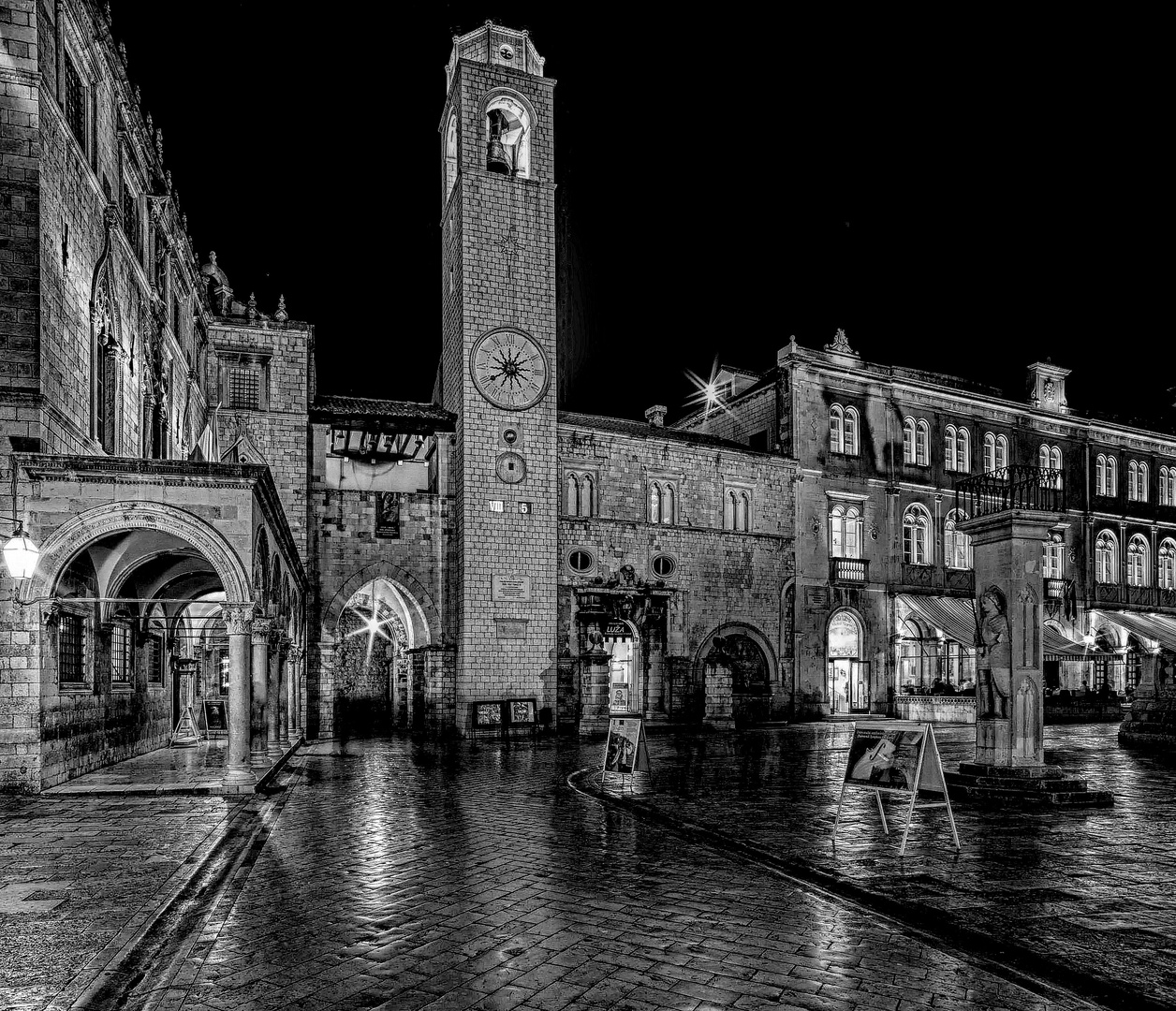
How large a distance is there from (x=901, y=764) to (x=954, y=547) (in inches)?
1327

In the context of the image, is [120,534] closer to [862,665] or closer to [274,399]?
[274,399]

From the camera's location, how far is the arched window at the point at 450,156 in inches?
1277

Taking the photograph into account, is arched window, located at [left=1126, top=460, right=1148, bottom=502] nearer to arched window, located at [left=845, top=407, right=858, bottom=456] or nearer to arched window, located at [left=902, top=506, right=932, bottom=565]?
arched window, located at [left=902, top=506, right=932, bottom=565]

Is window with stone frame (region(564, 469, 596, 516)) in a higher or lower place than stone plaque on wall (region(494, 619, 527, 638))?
higher

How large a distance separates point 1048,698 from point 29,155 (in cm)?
3567

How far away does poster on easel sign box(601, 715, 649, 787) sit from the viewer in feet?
49.5

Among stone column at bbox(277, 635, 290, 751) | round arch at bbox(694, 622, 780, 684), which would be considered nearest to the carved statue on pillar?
stone column at bbox(277, 635, 290, 751)

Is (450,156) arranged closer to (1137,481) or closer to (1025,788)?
(1025,788)

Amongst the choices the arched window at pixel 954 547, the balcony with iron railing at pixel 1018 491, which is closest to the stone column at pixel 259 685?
the balcony with iron railing at pixel 1018 491

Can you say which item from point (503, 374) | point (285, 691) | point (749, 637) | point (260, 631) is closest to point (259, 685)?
point (260, 631)

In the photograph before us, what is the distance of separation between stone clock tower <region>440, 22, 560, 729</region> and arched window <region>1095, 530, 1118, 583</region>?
1037 inches

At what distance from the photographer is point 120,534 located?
1702 cm

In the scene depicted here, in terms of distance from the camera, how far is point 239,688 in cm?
1502

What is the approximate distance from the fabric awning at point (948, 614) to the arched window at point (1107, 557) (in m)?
8.39
